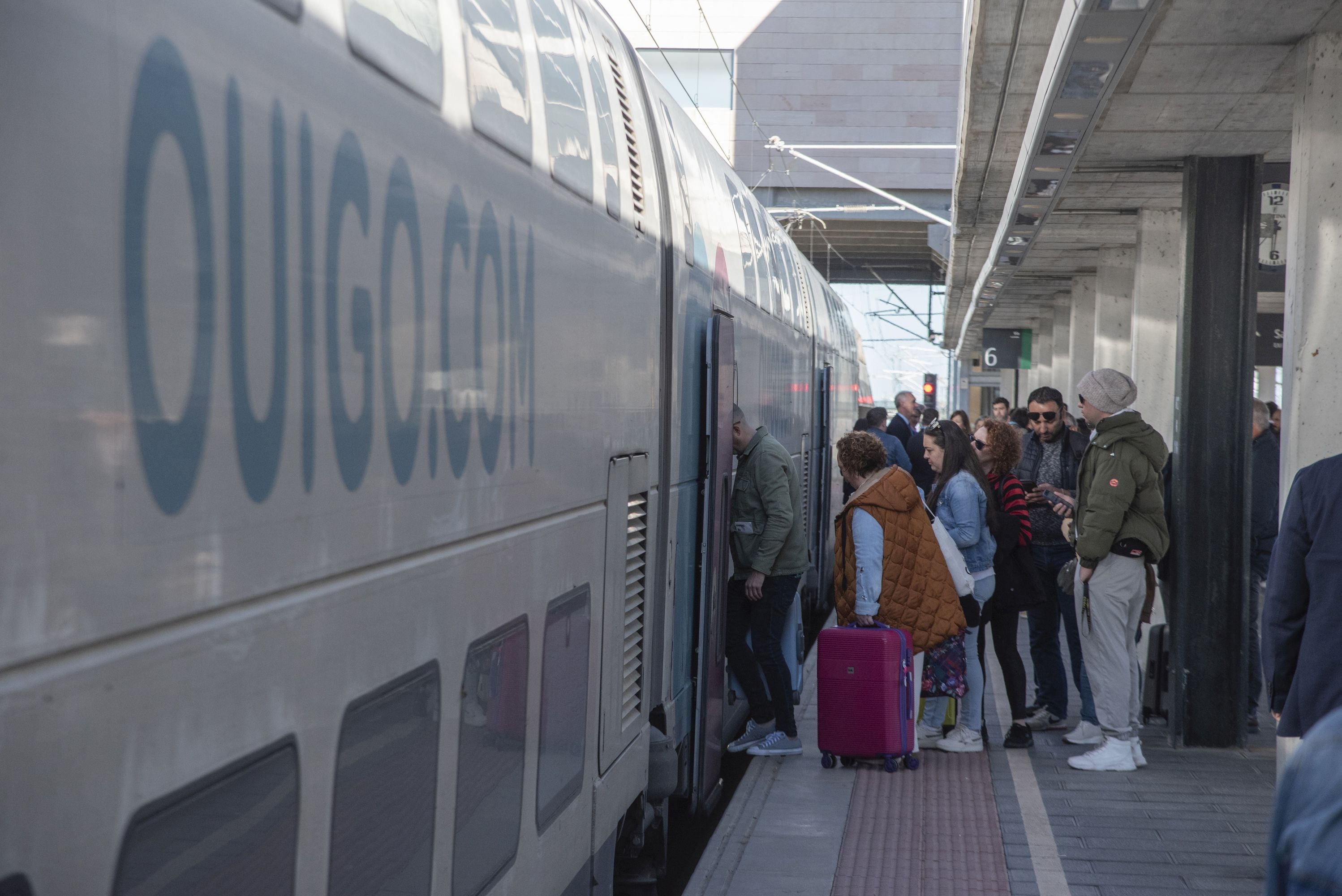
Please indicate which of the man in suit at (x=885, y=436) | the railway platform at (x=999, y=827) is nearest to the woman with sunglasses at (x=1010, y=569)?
the railway platform at (x=999, y=827)

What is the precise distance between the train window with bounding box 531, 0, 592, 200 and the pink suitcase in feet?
12.1

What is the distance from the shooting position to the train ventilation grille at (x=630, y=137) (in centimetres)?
410

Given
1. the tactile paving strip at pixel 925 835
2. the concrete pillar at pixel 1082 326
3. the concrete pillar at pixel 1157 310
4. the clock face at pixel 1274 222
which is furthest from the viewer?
the concrete pillar at pixel 1082 326

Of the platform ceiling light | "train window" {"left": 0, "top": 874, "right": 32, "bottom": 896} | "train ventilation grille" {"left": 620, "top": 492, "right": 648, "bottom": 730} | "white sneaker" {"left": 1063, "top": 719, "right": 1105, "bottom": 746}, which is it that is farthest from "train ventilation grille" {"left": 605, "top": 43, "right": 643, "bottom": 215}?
"white sneaker" {"left": 1063, "top": 719, "right": 1105, "bottom": 746}

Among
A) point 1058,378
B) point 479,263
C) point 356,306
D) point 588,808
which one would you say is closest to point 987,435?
point 588,808

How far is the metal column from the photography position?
7.19 metres

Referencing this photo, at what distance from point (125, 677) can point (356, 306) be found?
75 cm

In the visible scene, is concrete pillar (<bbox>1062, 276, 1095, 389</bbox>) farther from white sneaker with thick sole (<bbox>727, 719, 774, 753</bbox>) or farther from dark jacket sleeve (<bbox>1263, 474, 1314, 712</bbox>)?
dark jacket sleeve (<bbox>1263, 474, 1314, 712</bbox>)

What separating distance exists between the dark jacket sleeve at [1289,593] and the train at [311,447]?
1.95 meters

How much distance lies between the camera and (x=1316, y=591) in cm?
379

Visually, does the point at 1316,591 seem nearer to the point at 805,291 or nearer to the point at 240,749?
the point at 240,749

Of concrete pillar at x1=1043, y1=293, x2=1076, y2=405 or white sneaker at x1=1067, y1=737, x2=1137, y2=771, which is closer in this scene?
white sneaker at x1=1067, y1=737, x2=1137, y2=771

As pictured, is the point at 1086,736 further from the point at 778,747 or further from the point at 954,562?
the point at 778,747

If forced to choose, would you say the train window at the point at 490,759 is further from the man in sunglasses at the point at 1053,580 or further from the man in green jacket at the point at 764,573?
the man in sunglasses at the point at 1053,580
